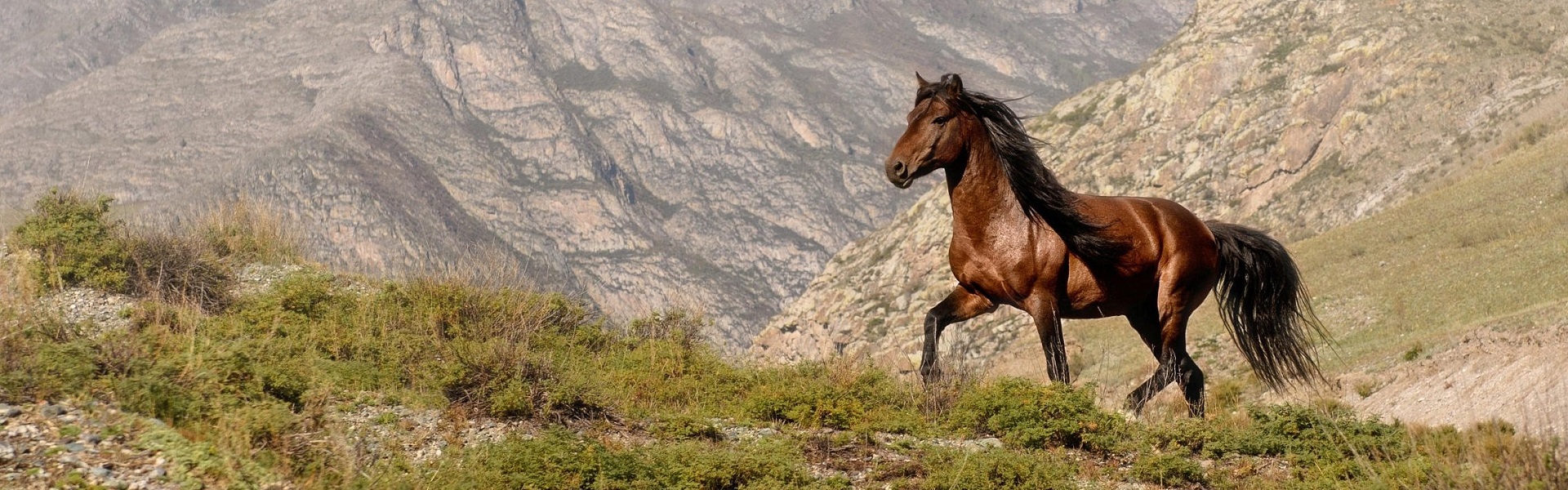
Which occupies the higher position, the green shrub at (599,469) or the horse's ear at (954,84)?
the horse's ear at (954,84)

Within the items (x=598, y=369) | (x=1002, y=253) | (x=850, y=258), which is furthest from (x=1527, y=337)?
(x=850, y=258)

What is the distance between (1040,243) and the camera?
9.55m

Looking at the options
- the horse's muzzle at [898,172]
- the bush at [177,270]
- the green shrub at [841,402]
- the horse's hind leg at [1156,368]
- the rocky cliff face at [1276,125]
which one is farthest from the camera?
the rocky cliff face at [1276,125]

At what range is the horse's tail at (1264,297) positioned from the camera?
11.0 metres

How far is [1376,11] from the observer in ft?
227

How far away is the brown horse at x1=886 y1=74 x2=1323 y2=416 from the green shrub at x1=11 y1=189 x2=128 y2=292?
9.47m

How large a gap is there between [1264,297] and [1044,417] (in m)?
3.22

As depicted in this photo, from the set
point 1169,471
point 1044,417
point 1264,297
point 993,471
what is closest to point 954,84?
point 1044,417

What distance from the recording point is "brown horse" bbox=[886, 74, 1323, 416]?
9.52 m

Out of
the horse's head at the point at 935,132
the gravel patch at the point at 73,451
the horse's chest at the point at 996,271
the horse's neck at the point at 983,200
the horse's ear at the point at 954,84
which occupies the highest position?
the horse's ear at the point at 954,84

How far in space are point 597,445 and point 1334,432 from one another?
5.19 m

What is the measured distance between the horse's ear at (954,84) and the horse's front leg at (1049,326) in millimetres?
1749

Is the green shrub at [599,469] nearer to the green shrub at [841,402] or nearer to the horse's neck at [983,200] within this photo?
the green shrub at [841,402]

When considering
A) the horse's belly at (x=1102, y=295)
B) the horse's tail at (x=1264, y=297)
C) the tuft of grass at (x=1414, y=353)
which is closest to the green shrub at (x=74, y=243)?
the horse's belly at (x=1102, y=295)
